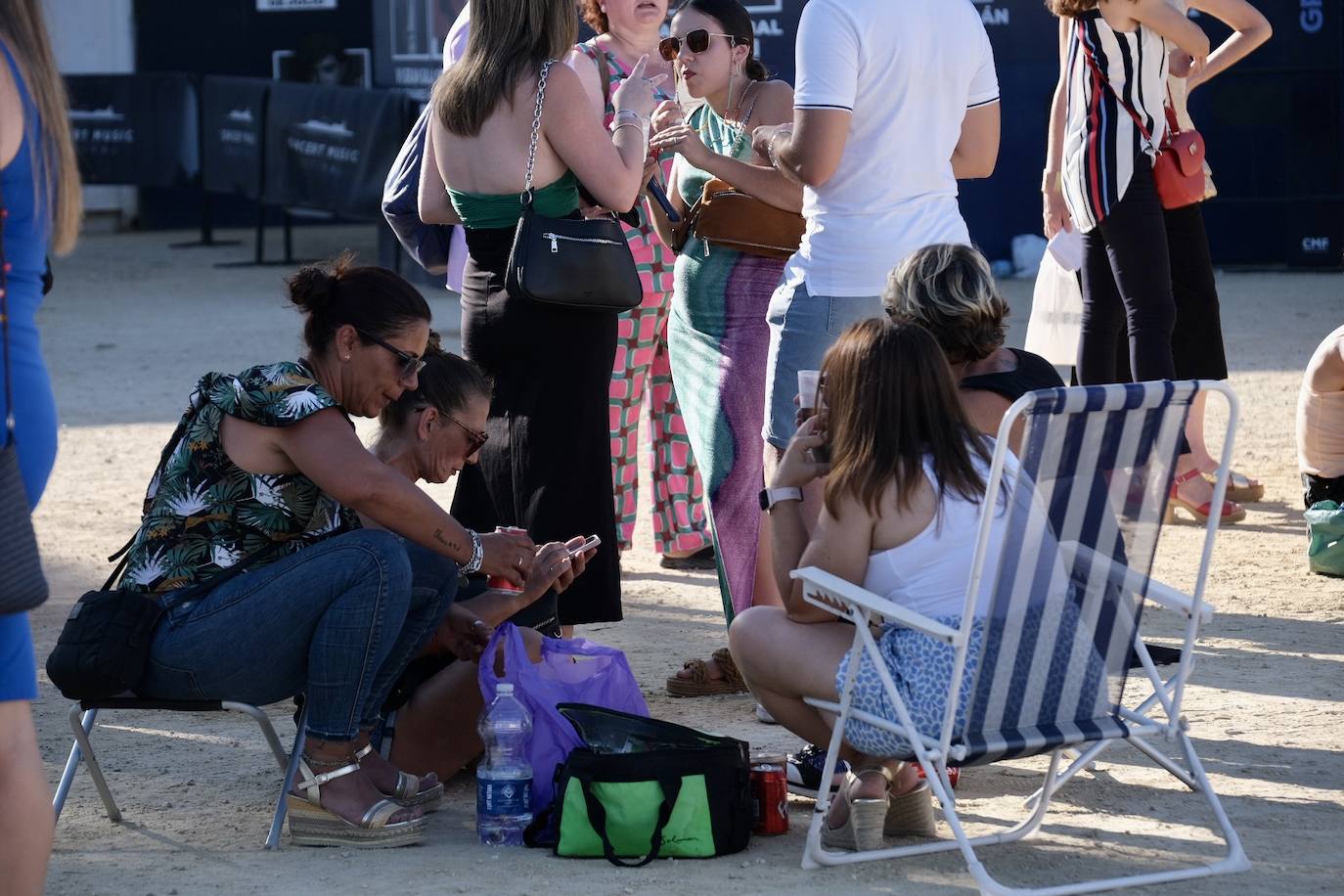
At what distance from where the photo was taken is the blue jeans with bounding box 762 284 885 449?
12.7 ft

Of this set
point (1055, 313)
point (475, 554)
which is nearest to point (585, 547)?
point (475, 554)

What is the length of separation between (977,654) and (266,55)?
1540 centimetres

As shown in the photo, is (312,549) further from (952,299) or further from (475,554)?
(952,299)

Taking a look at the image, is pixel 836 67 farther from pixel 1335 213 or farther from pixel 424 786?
pixel 1335 213

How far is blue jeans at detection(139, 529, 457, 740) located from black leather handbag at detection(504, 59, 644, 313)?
2.48ft

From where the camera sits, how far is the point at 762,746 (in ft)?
12.9

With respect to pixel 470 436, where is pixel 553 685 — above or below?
below

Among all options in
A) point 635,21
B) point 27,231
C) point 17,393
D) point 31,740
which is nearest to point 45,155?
point 27,231

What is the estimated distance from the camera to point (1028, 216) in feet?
41.4

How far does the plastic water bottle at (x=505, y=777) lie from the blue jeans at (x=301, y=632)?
0.25 m

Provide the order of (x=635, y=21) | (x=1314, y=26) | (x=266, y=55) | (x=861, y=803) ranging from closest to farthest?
(x=861, y=803), (x=635, y=21), (x=1314, y=26), (x=266, y=55)

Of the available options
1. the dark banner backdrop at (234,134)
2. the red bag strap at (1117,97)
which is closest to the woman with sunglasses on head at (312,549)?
the red bag strap at (1117,97)

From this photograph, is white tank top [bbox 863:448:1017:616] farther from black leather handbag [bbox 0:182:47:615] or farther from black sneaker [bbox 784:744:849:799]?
black leather handbag [bbox 0:182:47:615]

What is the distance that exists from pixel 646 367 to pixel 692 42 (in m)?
1.24
